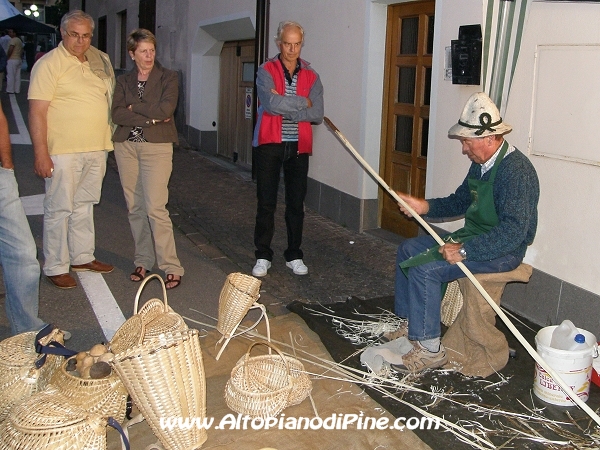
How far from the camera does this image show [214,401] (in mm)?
3961

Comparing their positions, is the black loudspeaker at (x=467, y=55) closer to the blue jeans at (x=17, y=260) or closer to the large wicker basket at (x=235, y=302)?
the large wicker basket at (x=235, y=302)

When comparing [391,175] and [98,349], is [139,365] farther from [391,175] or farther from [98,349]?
[391,175]

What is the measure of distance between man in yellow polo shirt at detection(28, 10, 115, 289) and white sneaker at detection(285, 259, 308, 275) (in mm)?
1744

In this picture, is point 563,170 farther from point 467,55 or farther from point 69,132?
point 69,132

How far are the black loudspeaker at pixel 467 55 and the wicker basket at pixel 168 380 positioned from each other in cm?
331

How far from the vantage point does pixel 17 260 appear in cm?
436

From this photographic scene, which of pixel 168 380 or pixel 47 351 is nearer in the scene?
pixel 168 380

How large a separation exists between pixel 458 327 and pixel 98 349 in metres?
2.19

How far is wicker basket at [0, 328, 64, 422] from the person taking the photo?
11.4ft

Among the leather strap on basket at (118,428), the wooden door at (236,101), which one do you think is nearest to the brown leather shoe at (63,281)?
the leather strap on basket at (118,428)

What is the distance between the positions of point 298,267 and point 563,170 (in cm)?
237

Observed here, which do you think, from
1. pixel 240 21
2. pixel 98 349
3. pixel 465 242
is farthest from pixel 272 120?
pixel 240 21

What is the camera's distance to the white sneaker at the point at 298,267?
6.11 metres

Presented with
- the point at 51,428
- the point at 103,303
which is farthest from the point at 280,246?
the point at 51,428
